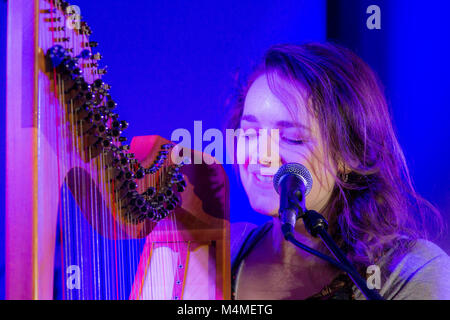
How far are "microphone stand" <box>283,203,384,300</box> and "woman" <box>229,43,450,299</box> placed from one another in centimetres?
56

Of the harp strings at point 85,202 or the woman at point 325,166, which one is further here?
the woman at point 325,166

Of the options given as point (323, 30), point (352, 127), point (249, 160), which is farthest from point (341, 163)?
point (323, 30)

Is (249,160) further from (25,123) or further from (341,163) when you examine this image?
(25,123)

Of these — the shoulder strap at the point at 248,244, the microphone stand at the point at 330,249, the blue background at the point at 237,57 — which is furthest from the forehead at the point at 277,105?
the microphone stand at the point at 330,249

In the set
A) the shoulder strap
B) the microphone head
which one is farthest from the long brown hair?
the microphone head

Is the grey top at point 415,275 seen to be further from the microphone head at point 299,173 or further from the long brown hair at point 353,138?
the microphone head at point 299,173

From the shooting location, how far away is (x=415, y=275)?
126 cm

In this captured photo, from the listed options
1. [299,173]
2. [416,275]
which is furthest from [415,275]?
[299,173]

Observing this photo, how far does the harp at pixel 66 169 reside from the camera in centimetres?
62

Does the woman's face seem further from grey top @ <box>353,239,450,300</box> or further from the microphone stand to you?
the microphone stand

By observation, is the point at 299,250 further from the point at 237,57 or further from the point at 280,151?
the point at 237,57

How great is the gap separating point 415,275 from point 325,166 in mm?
377

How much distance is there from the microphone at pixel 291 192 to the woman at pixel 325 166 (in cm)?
44

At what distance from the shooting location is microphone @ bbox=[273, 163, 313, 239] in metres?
0.80
